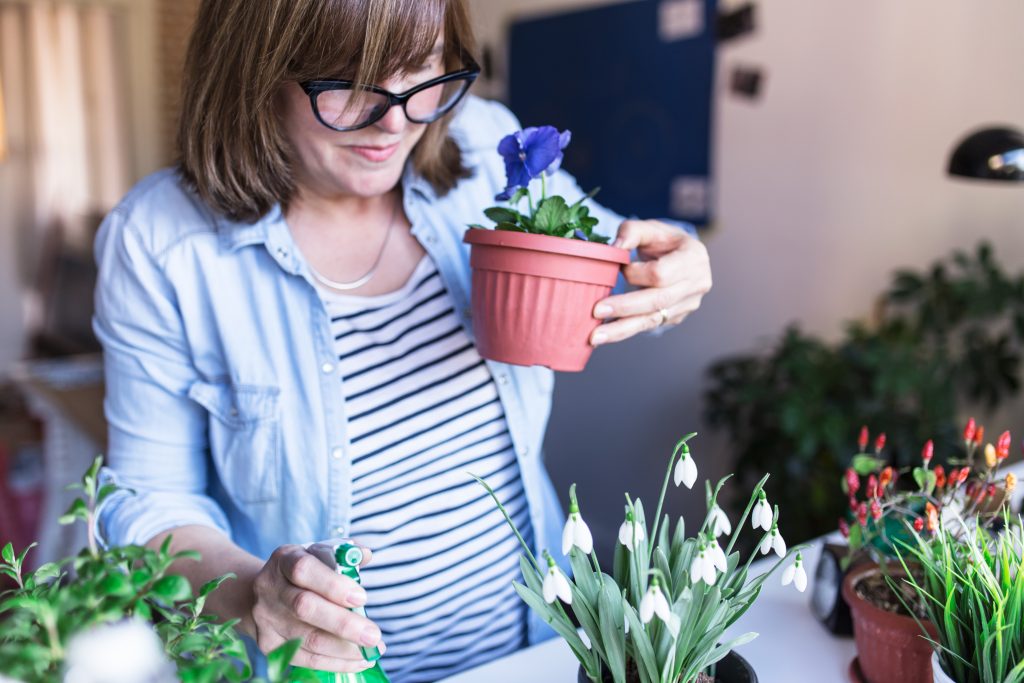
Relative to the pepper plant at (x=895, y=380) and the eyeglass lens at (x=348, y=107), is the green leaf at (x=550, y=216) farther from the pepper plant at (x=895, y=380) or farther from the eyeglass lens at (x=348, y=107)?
the pepper plant at (x=895, y=380)

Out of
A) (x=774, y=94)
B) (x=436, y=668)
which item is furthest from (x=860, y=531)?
(x=774, y=94)

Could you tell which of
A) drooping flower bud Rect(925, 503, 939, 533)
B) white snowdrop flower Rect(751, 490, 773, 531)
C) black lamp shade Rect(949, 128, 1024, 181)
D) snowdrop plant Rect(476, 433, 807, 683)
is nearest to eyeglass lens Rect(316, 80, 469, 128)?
snowdrop plant Rect(476, 433, 807, 683)

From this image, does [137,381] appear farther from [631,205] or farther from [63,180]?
[63,180]

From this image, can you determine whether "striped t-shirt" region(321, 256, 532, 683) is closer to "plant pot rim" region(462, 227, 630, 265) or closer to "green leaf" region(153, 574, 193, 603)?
"plant pot rim" region(462, 227, 630, 265)

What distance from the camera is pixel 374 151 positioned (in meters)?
0.98

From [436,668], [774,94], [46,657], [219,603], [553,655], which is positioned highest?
[774,94]

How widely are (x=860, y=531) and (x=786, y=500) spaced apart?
52.4 inches

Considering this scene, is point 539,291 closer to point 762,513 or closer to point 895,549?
point 762,513

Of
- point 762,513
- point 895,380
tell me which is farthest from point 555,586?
point 895,380

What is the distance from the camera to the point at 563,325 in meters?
0.91

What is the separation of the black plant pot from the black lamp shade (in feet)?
2.95

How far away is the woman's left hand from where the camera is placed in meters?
0.94

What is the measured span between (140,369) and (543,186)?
→ 54cm

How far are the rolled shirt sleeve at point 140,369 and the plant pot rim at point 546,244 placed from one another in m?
0.42
